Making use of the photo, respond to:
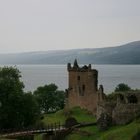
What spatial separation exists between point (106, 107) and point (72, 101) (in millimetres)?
22483

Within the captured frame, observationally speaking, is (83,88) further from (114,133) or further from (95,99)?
(114,133)

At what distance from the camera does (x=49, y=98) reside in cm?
9938

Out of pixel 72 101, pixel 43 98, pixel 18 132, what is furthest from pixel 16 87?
pixel 43 98

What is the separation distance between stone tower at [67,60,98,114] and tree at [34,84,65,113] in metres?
23.3

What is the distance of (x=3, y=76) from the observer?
2518 inches

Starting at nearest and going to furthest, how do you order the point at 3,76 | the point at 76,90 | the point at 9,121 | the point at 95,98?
1. the point at 9,121
2. the point at 3,76
3. the point at 95,98
4. the point at 76,90

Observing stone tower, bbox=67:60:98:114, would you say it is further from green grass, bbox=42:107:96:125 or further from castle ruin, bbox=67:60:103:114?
green grass, bbox=42:107:96:125

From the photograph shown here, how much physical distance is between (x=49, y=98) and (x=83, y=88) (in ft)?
92.8

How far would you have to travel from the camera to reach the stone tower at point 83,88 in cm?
6944

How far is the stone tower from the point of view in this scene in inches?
2734

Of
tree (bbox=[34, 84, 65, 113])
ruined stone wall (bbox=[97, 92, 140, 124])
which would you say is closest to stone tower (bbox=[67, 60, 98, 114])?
ruined stone wall (bbox=[97, 92, 140, 124])

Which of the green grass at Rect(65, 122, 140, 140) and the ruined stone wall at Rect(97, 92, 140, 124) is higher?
the ruined stone wall at Rect(97, 92, 140, 124)

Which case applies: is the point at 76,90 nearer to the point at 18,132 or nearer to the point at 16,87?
the point at 16,87

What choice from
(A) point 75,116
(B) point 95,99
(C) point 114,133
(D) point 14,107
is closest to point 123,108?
(C) point 114,133
